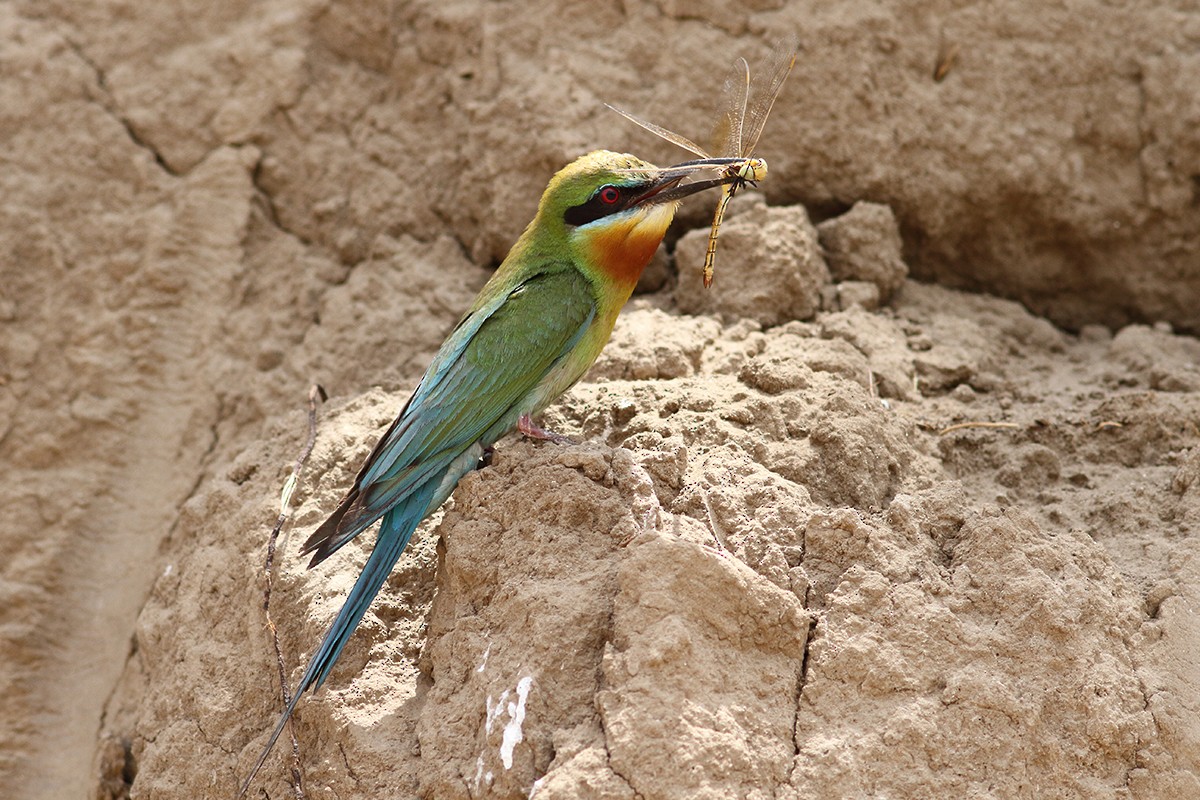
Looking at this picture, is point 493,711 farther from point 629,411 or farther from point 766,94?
point 766,94

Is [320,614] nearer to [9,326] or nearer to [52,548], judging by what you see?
[52,548]

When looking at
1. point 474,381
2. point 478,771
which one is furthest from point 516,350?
point 478,771

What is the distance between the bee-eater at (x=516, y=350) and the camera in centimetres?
244

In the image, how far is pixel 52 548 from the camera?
312 cm

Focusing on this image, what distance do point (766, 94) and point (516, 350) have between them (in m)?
0.99

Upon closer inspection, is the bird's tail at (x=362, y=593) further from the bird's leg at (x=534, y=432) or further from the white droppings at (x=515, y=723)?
the white droppings at (x=515, y=723)

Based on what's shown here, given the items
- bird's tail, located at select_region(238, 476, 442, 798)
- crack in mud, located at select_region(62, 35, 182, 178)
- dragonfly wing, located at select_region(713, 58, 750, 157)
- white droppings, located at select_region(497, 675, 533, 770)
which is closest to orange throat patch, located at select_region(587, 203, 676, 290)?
dragonfly wing, located at select_region(713, 58, 750, 157)

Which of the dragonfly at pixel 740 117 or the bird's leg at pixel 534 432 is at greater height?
the dragonfly at pixel 740 117

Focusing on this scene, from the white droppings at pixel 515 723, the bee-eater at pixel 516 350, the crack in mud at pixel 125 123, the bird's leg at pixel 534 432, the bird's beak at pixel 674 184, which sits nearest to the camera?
the white droppings at pixel 515 723

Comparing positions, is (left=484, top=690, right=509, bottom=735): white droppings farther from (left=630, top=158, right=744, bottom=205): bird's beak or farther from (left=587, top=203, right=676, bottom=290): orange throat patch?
(left=630, top=158, right=744, bottom=205): bird's beak

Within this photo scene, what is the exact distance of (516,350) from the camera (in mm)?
2697

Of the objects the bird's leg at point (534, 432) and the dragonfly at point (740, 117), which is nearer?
the bird's leg at point (534, 432)

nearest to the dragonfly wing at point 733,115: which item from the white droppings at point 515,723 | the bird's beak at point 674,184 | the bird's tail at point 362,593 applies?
the bird's beak at point 674,184

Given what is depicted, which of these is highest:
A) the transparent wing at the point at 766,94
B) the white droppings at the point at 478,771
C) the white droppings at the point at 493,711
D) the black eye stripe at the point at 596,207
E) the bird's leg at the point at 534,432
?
the transparent wing at the point at 766,94
